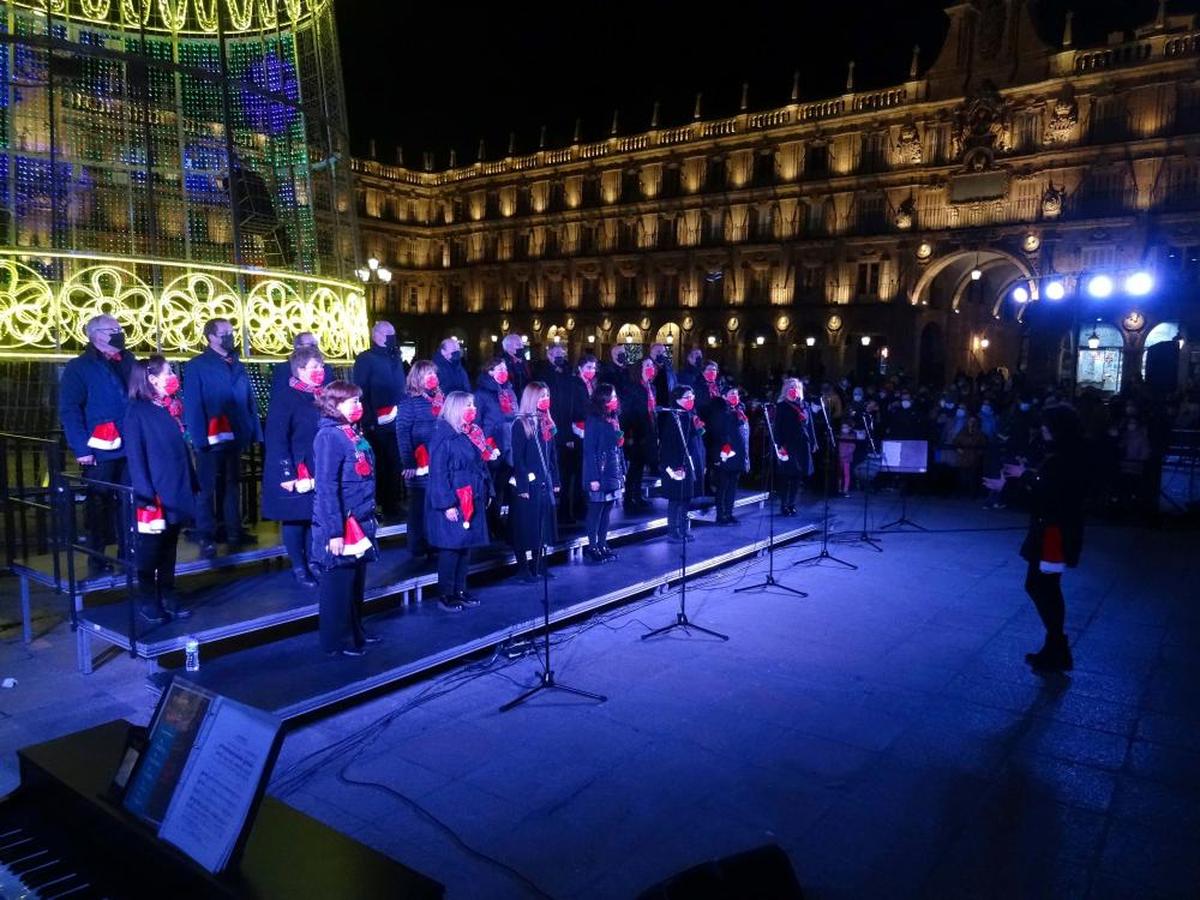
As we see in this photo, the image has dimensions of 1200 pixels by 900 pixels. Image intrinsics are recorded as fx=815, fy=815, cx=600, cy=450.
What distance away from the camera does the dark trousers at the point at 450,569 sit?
22.1ft

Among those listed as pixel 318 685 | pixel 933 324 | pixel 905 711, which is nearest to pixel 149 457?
pixel 318 685

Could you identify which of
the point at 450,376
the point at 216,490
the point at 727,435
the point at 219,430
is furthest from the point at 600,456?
the point at 216,490

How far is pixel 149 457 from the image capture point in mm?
5484

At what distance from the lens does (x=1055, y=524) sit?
606cm

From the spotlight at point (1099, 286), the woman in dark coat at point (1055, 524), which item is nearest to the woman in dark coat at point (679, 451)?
the woman in dark coat at point (1055, 524)

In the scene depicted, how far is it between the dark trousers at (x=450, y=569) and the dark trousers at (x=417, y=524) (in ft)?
2.94

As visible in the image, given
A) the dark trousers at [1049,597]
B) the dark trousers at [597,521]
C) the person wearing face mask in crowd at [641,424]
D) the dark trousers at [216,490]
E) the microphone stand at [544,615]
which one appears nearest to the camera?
the microphone stand at [544,615]

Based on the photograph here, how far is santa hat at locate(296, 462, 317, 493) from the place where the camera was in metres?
6.13

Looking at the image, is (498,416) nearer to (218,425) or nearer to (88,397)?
(218,425)

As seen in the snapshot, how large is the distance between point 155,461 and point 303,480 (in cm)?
101

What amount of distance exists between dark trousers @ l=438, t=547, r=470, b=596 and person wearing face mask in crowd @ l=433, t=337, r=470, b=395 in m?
2.19

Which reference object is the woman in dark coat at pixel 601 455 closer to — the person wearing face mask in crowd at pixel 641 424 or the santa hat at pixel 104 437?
the person wearing face mask in crowd at pixel 641 424

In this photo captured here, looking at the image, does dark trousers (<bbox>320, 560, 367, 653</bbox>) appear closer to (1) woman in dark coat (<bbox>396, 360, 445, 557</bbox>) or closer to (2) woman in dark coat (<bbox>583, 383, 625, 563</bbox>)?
(1) woman in dark coat (<bbox>396, 360, 445, 557</bbox>)

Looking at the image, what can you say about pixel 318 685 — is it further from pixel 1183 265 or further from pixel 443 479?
pixel 1183 265
